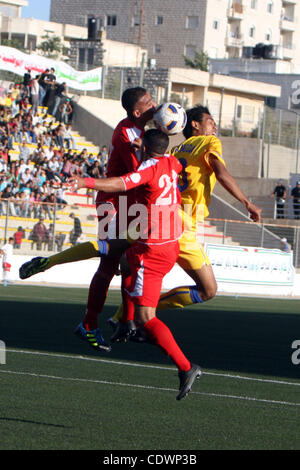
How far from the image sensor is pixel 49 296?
21.2 m

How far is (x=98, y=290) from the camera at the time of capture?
8906mm

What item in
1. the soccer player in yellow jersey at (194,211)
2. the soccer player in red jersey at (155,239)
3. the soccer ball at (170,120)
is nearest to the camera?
the soccer player in red jersey at (155,239)

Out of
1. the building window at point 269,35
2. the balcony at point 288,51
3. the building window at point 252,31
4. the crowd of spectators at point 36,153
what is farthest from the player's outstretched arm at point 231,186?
the balcony at point 288,51

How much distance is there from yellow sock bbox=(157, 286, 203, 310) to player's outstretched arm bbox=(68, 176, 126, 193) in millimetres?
2079

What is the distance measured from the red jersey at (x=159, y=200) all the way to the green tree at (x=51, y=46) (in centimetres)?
6835

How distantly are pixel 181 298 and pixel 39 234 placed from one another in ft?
56.4

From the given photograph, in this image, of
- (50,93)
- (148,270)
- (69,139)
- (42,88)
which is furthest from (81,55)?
(148,270)

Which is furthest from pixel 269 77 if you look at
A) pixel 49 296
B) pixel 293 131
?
pixel 49 296

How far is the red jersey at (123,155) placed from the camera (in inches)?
336

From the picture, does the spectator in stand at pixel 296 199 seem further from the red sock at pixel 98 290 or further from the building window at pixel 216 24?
the building window at pixel 216 24

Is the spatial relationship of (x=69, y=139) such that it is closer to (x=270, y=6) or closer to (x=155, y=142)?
(x=155, y=142)

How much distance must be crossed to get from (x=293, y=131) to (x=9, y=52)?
46.3ft

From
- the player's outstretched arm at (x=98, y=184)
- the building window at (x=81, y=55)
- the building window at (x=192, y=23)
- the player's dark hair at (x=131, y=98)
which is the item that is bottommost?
the building window at (x=81, y=55)
